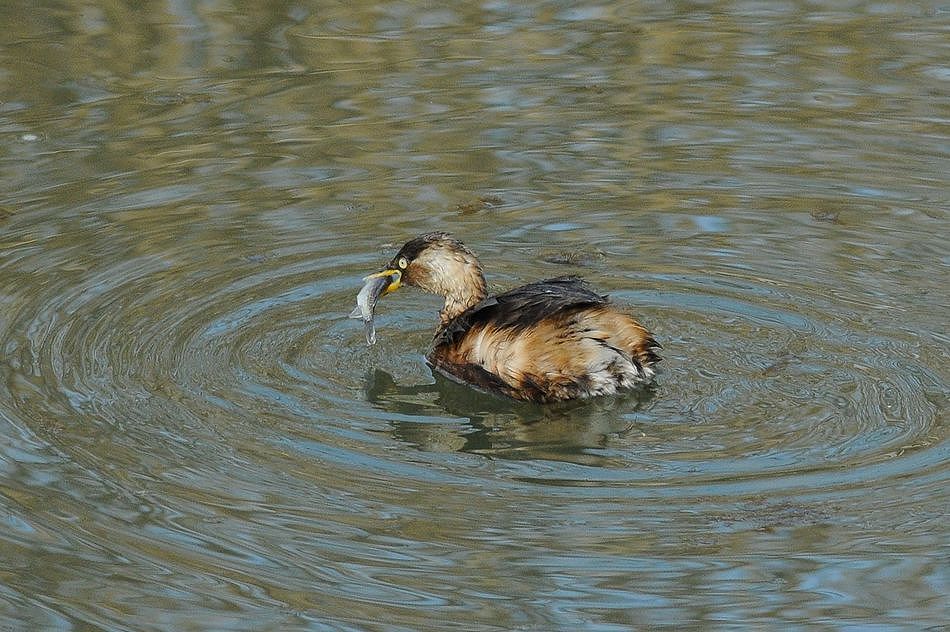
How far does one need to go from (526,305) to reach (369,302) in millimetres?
862

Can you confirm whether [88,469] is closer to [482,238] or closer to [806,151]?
[482,238]

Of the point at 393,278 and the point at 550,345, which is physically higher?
the point at 393,278

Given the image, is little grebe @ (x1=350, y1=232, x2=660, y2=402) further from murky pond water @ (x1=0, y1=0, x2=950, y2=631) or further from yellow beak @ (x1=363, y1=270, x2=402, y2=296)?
yellow beak @ (x1=363, y1=270, x2=402, y2=296)

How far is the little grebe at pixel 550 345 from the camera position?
273 inches

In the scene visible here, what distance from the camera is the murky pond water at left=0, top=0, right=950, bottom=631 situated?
5520 millimetres

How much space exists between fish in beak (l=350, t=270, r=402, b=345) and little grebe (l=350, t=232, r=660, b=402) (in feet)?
1.21

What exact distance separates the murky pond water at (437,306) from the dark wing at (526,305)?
35cm

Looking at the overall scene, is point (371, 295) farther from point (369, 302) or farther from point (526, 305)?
point (526, 305)

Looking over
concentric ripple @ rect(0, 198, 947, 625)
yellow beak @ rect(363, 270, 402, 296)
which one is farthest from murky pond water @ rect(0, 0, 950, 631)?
yellow beak @ rect(363, 270, 402, 296)

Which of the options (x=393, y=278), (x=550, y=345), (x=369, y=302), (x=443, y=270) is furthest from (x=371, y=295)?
(x=550, y=345)

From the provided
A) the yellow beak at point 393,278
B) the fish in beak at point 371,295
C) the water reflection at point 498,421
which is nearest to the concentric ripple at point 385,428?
the water reflection at point 498,421

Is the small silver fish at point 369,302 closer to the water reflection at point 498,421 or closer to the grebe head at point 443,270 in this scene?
the grebe head at point 443,270

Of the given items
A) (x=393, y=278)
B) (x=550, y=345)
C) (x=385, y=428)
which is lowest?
(x=385, y=428)

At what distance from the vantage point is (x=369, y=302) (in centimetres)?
748
